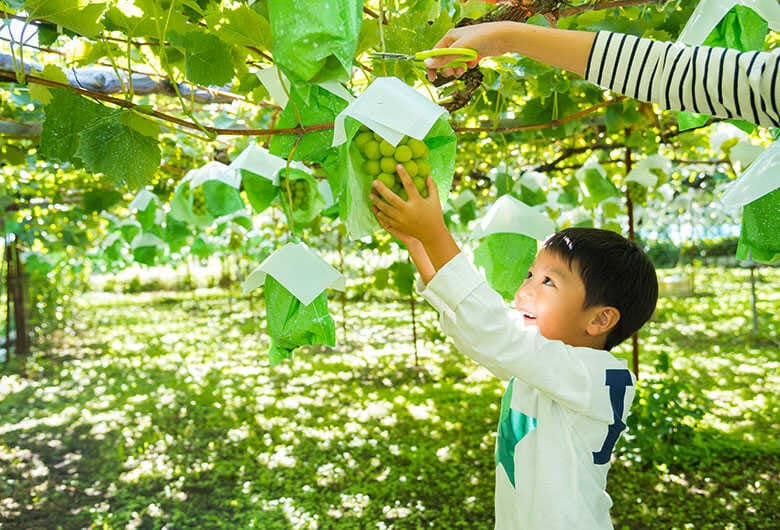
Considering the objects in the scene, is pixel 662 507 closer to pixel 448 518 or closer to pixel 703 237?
pixel 448 518

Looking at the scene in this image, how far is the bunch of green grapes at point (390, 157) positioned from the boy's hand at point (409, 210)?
1 centimetres

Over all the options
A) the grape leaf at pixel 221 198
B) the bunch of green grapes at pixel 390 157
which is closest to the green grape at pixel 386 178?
the bunch of green grapes at pixel 390 157

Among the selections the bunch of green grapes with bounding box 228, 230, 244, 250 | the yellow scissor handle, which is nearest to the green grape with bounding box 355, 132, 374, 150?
the yellow scissor handle

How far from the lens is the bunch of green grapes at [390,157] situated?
69 cm

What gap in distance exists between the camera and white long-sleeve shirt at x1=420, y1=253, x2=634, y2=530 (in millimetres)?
948

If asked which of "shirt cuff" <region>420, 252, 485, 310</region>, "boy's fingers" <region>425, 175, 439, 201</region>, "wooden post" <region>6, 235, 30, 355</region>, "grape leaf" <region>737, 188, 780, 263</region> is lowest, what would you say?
"wooden post" <region>6, 235, 30, 355</region>

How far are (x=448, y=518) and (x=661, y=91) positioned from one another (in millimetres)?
2732

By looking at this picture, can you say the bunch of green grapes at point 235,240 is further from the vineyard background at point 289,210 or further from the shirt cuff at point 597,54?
the shirt cuff at point 597,54

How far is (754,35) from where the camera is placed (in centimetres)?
83

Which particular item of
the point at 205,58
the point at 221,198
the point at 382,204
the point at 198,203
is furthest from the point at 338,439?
the point at 382,204

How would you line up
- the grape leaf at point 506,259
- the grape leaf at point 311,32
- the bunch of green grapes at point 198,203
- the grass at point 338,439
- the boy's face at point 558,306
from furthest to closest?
the grass at point 338,439 → the bunch of green grapes at point 198,203 → the grape leaf at point 506,259 → the boy's face at point 558,306 → the grape leaf at point 311,32

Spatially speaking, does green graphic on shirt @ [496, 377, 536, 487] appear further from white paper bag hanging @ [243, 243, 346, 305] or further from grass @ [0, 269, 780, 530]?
grass @ [0, 269, 780, 530]

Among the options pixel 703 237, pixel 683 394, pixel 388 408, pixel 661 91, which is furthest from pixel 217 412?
pixel 703 237

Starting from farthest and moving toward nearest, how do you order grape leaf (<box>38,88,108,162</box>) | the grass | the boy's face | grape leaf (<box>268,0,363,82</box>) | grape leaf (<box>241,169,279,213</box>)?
the grass, grape leaf (<box>241,169,279,213</box>), the boy's face, grape leaf (<box>38,88,108,162</box>), grape leaf (<box>268,0,363,82</box>)
